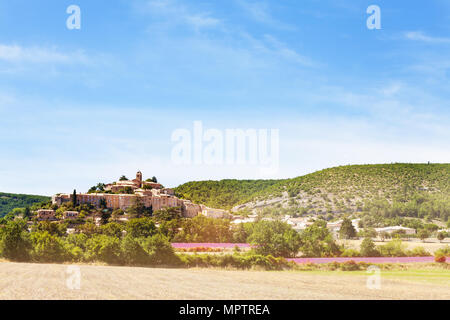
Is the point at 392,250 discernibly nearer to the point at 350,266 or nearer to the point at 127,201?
the point at 350,266

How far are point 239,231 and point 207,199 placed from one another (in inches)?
4078

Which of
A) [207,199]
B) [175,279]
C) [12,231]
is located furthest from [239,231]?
[207,199]

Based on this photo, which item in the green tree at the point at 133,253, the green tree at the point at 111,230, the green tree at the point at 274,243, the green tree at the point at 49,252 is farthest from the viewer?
the green tree at the point at 111,230

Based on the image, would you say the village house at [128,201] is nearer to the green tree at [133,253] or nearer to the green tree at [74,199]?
the green tree at [74,199]

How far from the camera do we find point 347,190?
6437 inches

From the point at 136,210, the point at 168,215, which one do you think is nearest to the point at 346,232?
the point at 168,215

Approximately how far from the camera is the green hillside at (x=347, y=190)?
15068 centimetres

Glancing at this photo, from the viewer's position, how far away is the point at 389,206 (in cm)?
13725

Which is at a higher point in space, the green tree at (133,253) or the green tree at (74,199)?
the green tree at (74,199)

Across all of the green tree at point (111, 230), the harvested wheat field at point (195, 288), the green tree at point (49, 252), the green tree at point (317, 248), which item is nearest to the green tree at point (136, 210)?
the green tree at point (111, 230)

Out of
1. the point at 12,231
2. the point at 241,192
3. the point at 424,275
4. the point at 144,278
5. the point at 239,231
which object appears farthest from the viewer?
the point at 241,192

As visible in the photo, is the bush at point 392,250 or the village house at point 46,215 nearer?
the bush at point 392,250

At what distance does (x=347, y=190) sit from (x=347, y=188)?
135 centimetres
